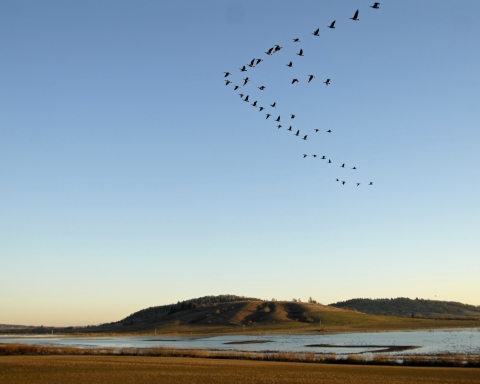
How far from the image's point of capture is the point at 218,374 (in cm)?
3922

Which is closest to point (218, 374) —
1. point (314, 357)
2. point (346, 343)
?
point (314, 357)

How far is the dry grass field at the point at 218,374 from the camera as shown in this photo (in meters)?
35.5

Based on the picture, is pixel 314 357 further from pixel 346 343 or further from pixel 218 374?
pixel 346 343

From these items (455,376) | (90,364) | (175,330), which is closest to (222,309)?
(175,330)

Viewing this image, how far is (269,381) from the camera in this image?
3475 centimetres

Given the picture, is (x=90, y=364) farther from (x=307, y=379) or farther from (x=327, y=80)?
(x=327, y=80)

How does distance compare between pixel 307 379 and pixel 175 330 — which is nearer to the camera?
pixel 307 379

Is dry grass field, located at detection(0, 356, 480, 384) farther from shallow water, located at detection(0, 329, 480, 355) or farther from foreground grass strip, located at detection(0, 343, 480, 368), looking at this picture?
shallow water, located at detection(0, 329, 480, 355)

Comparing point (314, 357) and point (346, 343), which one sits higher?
point (314, 357)

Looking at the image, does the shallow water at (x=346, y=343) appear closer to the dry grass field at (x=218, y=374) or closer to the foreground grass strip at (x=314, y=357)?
the foreground grass strip at (x=314, y=357)

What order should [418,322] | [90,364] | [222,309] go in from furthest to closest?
1. [222,309]
2. [418,322]
3. [90,364]

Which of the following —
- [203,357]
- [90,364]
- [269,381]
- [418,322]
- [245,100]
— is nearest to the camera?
[269,381]

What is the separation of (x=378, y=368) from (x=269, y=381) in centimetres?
1482

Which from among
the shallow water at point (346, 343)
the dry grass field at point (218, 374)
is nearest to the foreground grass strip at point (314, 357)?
the dry grass field at point (218, 374)
